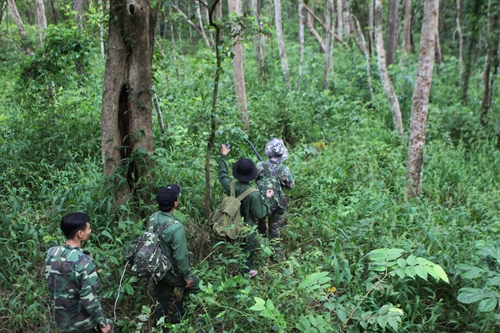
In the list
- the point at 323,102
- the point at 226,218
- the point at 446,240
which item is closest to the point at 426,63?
the point at 446,240

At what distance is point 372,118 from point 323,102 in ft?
4.50

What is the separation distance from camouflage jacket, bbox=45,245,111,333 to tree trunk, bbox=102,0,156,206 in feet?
6.47

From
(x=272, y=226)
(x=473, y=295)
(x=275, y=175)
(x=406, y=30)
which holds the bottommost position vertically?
(x=473, y=295)

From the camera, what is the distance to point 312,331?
314 cm

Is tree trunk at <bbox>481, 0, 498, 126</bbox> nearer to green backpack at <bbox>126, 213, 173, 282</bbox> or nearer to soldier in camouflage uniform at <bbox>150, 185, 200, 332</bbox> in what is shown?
soldier in camouflage uniform at <bbox>150, 185, 200, 332</bbox>

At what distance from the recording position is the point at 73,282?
121 inches

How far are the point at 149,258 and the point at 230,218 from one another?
1226mm

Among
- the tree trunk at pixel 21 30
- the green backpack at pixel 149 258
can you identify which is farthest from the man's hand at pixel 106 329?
the tree trunk at pixel 21 30

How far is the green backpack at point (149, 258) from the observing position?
→ 3.53m

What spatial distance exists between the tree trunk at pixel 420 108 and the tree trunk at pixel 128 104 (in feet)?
14.8

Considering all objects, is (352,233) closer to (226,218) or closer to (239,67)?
(226,218)

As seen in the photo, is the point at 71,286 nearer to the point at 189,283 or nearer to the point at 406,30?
the point at 189,283

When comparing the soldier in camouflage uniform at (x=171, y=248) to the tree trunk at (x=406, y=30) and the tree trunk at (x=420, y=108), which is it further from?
the tree trunk at (x=406, y=30)

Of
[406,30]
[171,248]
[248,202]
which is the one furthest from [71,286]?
[406,30]
